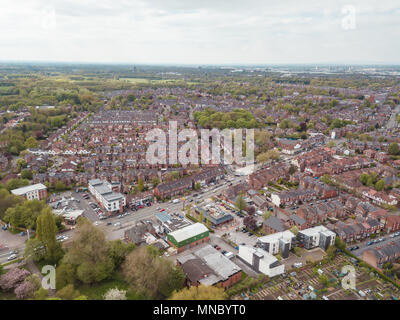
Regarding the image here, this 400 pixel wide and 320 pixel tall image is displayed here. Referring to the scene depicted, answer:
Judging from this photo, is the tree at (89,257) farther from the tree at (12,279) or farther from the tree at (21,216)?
the tree at (21,216)

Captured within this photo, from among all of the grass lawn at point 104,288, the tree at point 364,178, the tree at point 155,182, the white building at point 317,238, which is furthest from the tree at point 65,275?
the tree at point 364,178

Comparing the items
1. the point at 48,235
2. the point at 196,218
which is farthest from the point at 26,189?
the point at 196,218

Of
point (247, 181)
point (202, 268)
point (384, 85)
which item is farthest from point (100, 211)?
point (384, 85)

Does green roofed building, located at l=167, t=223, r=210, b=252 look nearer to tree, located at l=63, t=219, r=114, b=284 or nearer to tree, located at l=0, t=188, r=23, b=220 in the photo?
tree, located at l=63, t=219, r=114, b=284

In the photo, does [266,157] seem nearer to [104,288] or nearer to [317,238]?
[317,238]

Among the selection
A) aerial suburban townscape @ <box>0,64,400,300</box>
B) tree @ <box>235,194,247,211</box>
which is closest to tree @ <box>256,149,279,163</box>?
aerial suburban townscape @ <box>0,64,400,300</box>

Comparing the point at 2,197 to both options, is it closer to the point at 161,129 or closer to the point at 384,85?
the point at 161,129

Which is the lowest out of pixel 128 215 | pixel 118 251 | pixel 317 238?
pixel 128 215
